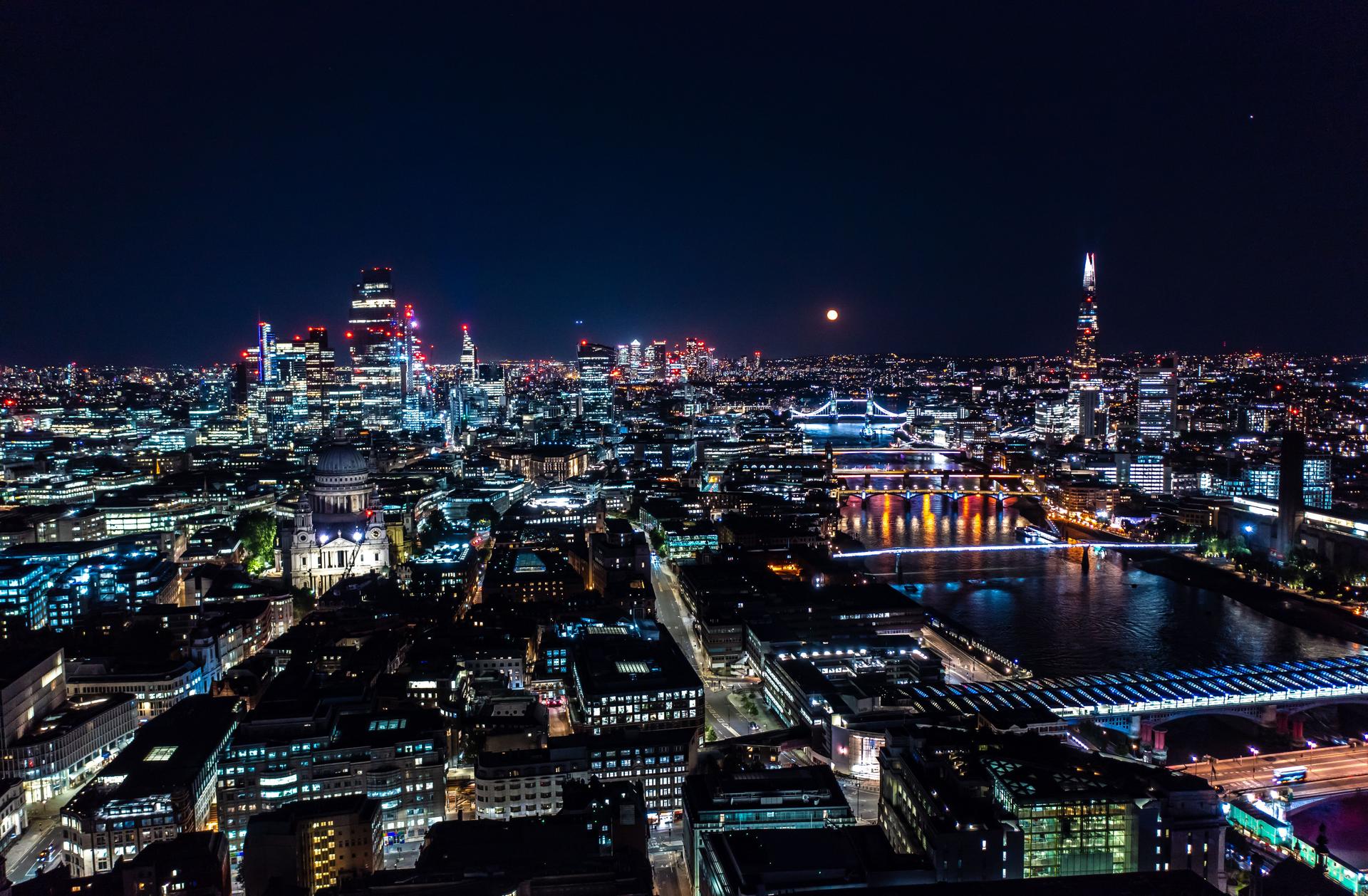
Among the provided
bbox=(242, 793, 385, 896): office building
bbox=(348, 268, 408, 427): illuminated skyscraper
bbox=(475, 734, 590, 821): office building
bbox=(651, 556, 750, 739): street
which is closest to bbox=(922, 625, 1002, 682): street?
bbox=(651, 556, 750, 739): street

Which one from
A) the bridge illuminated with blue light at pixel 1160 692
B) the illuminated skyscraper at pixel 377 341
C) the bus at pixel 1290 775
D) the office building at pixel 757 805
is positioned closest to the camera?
the office building at pixel 757 805

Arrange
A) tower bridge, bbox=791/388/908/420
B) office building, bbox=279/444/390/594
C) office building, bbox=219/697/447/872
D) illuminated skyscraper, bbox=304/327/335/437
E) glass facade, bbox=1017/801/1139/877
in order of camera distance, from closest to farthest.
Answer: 1. glass facade, bbox=1017/801/1139/877
2. office building, bbox=219/697/447/872
3. office building, bbox=279/444/390/594
4. illuminated skyscraper, bbox=304/327/335/437
5. tower bridge, bbox=791/388/908/420

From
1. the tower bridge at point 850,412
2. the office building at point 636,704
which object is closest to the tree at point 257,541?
the office building at point 636,704

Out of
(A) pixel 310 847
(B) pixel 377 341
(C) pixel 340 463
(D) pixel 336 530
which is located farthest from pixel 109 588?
(B) pixel 377 341

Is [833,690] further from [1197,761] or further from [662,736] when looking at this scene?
[1197,761]

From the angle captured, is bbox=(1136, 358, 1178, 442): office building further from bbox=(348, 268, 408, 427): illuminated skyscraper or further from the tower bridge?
bbox=(348, 268, 408, 427): illuminated skyscraper

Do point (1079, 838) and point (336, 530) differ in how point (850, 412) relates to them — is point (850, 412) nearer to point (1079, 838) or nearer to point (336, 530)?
point (336, 530)

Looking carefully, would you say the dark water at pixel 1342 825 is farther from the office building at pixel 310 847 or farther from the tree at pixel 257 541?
the tree at pixel 257 541
